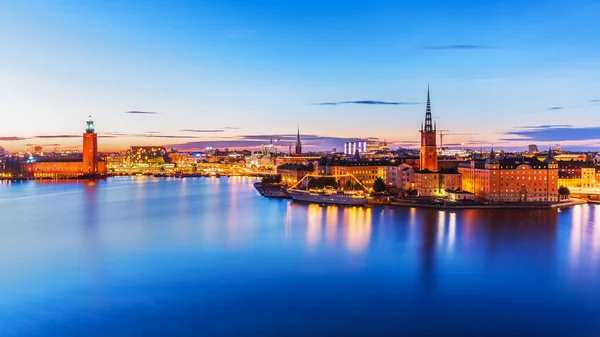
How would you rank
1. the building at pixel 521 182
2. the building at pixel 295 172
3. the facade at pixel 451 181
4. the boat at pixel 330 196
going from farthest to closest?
the building at pixel 295 172 → the facade at pixel 451 181 → the boat at pixel 330 196 → the building at pixel 521 182

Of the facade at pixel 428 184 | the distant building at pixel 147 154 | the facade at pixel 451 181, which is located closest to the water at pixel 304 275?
the facade at pixel 451 181

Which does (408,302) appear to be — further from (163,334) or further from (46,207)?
(46,207)

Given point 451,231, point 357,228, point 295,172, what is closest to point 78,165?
point 295,172

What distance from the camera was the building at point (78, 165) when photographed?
30.8 meters

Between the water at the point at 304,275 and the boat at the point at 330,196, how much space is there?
7.18ft

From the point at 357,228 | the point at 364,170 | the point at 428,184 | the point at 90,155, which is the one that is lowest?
the point at 357,228

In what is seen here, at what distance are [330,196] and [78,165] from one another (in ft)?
71.5

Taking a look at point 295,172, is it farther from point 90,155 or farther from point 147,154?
point 147,154

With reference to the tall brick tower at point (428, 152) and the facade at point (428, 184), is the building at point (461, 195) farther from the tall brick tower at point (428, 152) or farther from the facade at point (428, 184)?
the tall brick tower at point (428, 152)

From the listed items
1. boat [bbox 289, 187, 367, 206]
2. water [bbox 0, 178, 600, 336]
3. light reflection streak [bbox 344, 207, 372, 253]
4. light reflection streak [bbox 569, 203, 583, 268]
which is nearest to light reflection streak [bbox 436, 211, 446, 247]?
water [bbox 0, 178, 600, 336]

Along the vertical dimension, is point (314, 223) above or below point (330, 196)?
below

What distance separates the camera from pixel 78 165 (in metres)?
31.4

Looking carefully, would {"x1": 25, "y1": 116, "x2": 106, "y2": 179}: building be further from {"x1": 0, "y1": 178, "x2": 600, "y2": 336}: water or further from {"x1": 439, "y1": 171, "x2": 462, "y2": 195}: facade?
{"x1": 439, "y1": 171, "x2": 462, "y2": 195}: facade

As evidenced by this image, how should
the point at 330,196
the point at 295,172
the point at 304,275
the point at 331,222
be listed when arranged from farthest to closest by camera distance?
1. the point at 295,172
2. the point at 330,196
3. the point at 331,222
4. the point at 304,275
